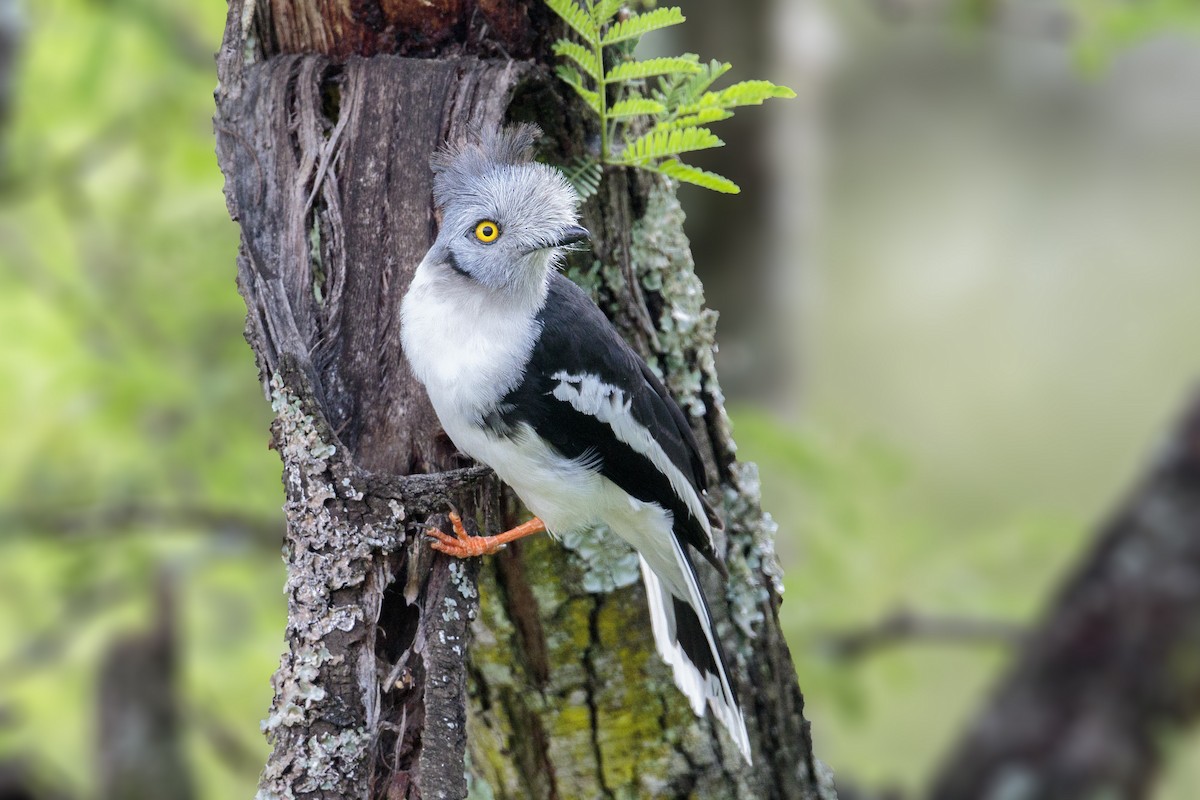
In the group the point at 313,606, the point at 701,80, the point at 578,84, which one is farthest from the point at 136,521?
the point at 701,80

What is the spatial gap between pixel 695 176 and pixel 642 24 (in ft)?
1.21

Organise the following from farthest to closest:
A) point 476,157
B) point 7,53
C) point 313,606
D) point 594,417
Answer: point 7,53, point 594,417, point 476,157, point 313,606

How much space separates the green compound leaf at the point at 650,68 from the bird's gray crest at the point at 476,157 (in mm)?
249

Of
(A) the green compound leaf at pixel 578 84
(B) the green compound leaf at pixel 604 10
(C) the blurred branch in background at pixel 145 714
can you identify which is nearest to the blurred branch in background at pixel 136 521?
(C) the blurred branch in background at pixel 145 714

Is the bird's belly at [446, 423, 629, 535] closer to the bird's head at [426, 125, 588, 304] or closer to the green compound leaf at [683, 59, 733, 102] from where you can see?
the bird's head at [426, 125, 588, 304]

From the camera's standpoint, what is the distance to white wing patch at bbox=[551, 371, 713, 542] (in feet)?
9.19

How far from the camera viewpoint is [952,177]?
12211 mm

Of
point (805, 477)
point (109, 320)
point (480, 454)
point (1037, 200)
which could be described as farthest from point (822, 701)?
point (1037, 200)

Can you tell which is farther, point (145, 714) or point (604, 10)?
point (145, 714)

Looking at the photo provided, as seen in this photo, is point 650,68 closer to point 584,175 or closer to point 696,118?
point 696,118

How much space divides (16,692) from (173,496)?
4.82 ft

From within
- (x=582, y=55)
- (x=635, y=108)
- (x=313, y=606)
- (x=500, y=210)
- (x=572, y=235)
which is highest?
(x=582, y=55)

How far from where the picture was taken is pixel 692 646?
2.92m

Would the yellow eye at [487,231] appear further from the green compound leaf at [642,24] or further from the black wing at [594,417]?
the green compound leaf at [642,24]
